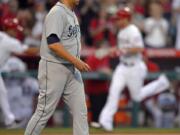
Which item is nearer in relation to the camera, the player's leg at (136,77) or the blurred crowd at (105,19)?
the player's leg at (136,77)

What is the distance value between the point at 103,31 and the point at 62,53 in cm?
573

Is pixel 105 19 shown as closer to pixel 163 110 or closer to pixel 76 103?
pixel 163 110

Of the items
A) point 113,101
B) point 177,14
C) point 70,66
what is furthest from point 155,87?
point 70,66

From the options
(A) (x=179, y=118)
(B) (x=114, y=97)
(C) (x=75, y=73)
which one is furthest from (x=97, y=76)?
(C) (x=75, y=73)

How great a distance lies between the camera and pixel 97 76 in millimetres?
11711

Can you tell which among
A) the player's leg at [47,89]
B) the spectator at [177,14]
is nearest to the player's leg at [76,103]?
the player's leg at [47,89]

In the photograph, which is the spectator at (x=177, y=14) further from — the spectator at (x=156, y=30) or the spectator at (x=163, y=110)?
the spectator at (x=163, y=110)

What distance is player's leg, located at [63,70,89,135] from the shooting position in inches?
276

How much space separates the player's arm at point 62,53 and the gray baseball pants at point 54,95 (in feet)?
0.75

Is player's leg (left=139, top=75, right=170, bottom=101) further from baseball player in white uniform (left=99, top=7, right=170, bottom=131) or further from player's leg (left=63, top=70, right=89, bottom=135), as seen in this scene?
player's leg (left=63, top=70, right=89, bottom=135)

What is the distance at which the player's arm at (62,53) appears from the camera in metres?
6.76

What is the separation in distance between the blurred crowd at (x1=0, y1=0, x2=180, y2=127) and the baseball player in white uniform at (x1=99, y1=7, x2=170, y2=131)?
0.70 metres

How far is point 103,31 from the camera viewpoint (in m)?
12.5

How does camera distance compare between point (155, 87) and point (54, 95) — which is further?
point (155, 87)
